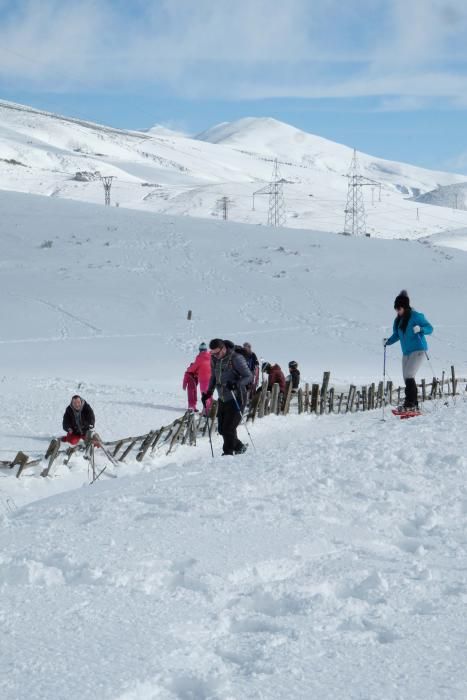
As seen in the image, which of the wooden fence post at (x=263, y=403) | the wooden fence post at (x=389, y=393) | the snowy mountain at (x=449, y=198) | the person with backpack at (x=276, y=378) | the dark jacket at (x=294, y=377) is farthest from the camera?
the snowy mountain at (x=449, y=198)

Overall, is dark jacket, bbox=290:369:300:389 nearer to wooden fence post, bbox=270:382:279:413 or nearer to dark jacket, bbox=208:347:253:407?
wooden fence post, bbox=270:382:279:413

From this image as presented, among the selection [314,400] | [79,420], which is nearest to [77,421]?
[79,420]

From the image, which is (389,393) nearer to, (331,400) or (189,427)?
(331,400)

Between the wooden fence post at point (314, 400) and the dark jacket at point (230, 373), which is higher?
the dark jacket at point (230, 373)

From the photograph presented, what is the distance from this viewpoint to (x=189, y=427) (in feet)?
35.5

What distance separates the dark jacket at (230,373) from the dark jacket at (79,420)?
7.82 feet

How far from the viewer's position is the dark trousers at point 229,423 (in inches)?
353

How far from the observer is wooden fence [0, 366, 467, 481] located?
9.01 metres

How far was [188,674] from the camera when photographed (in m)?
3.01

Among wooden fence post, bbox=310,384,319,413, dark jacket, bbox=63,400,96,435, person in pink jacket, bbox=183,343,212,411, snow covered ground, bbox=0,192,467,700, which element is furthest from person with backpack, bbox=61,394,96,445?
wooden fence post, bbox=310,384,319,413

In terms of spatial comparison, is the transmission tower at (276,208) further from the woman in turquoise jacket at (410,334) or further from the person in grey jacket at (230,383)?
the person in grey jacket at (230,383)

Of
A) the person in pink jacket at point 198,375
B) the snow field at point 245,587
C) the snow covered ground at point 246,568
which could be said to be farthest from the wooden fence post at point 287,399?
the snow field at point 245,587

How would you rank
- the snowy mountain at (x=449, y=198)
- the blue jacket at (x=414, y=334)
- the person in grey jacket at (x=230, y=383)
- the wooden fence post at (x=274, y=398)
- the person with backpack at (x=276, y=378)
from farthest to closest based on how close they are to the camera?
1. the snowy mountain at (x=449, y=198)
2. the person with backpack at (x=276, y=378)
3. the wooden fence post at (x=274, y=398)
4. the blue jacket at (x=414, y=334)
5. the person in grey jacket at (x=230, y=383)

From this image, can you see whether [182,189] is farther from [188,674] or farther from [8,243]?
[188,674]
